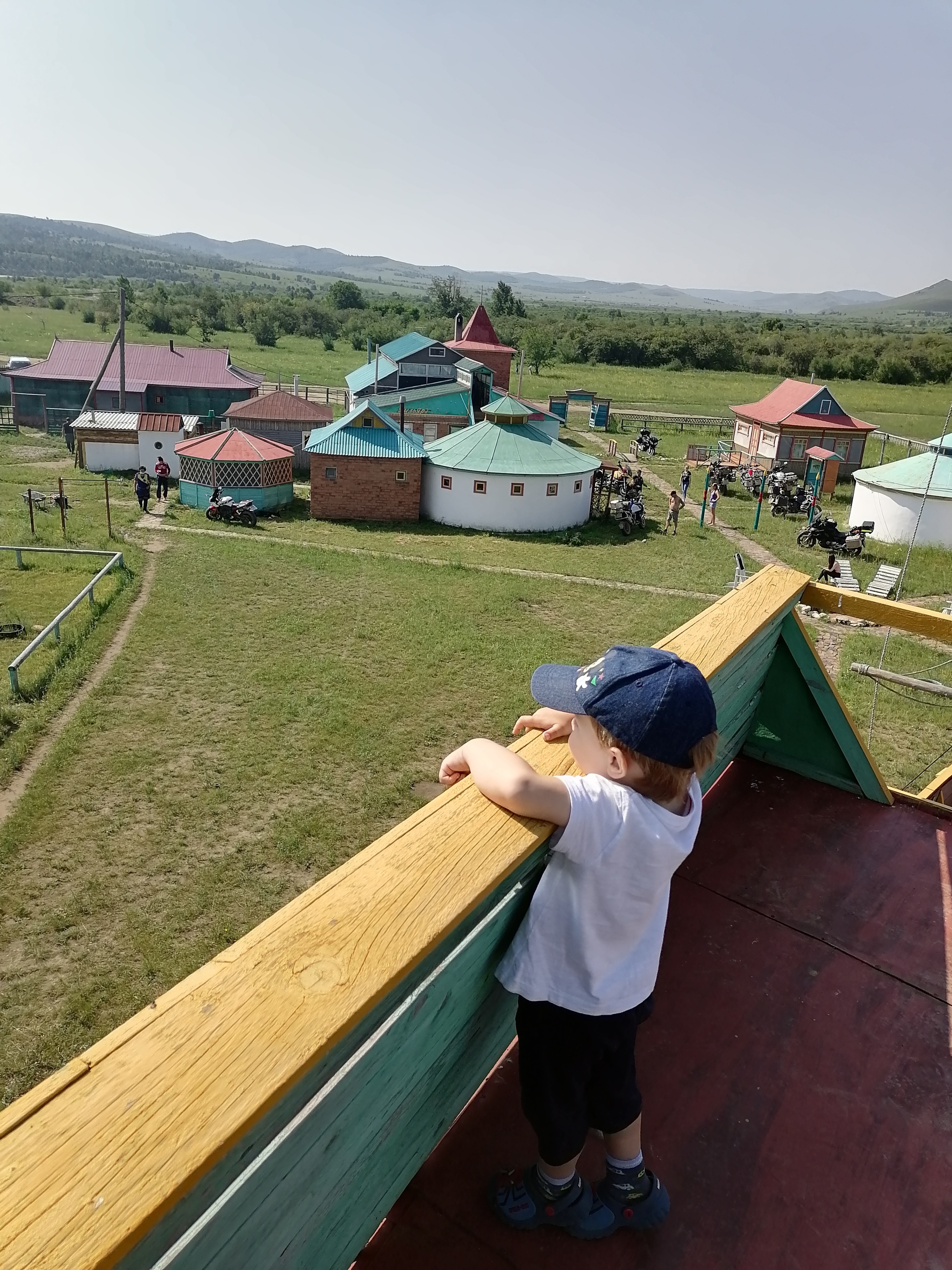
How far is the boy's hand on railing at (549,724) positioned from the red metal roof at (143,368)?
36.2m

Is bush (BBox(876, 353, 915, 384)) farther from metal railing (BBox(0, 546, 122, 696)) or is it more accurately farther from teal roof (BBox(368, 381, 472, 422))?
metal railing (BBox(0, 546, 122, 696))

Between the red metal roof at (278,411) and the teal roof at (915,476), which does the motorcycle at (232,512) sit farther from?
the teal roof at (915,476)

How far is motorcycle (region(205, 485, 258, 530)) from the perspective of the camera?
72.7 feet

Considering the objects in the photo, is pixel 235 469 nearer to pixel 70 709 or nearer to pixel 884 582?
pixel 70 709

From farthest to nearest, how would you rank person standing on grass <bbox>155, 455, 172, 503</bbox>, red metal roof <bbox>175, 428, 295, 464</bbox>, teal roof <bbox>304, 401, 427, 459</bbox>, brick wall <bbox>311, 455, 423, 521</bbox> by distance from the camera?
person standing on grass <bbox>155, 455, 172, 503</bbox>
red metal roof <bbox>175, 428, 295, 464</bbox>
brick wall <bbox>311, 455, 423, 521</bbox>
teal roof <bbox>304, 401, 427, 459</bbox>

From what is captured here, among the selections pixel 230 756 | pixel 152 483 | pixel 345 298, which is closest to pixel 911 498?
pixel 230 756

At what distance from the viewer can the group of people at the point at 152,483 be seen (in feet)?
74.0

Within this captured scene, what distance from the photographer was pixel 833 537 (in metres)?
20.8

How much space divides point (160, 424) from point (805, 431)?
899 inches

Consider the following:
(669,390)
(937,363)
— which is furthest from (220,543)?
(937,363)

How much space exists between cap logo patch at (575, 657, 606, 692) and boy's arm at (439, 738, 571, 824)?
0.71ft

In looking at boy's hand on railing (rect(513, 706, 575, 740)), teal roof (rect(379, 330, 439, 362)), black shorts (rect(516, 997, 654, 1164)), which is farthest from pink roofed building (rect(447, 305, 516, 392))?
black shorts (rect(516, 997, 654, 1164))

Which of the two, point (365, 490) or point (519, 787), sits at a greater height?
point (519, 787)

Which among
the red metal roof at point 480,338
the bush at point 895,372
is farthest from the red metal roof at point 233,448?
the bush at point 895,372
